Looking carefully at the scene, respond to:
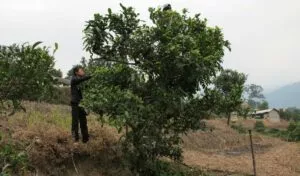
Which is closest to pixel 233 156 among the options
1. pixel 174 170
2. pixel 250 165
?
pixel 250 165

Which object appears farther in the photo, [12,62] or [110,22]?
[110,22]

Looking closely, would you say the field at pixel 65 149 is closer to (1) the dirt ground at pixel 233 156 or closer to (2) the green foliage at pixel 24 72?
(1) the dirt ground at pixel 233 156

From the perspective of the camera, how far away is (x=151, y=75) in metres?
9.27

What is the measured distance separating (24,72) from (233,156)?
12.8 m

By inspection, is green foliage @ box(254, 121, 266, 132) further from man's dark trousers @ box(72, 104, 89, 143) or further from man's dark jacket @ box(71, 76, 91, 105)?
man's dark jacket @ box(71, 76, 91, 105)

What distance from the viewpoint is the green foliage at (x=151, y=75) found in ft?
28.4

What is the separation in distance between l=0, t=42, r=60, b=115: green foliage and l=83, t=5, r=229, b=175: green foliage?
3261mm

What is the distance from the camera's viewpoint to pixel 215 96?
9.76m

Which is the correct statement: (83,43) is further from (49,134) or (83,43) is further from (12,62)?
(12,62)

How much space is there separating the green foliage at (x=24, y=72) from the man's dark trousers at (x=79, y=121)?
4456 mm

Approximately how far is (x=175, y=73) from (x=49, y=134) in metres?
2.89

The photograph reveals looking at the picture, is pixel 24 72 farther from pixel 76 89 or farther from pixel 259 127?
pixel 259 127

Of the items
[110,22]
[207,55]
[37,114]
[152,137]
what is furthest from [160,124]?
[37,114]

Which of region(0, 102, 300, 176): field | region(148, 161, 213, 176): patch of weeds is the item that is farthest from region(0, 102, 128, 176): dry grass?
region(148, 161, 213, 176): patch of weeds
